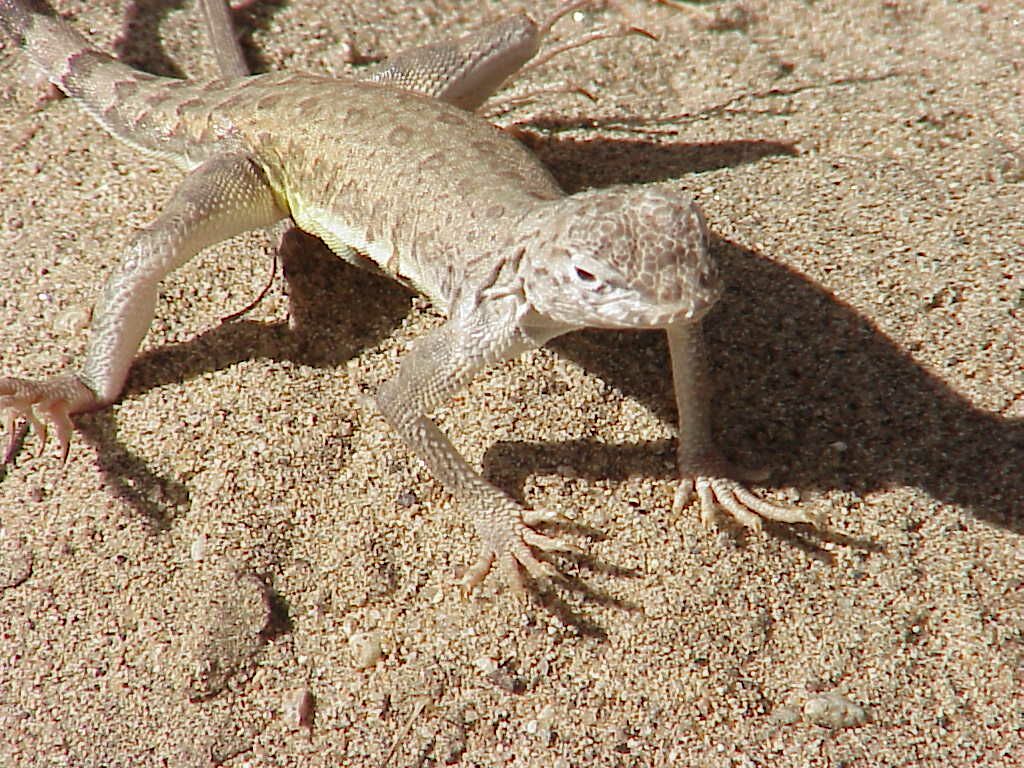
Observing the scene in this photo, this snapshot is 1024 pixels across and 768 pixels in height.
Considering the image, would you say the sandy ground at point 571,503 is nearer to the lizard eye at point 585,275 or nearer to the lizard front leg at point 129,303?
the lizard front leg at point 129,303

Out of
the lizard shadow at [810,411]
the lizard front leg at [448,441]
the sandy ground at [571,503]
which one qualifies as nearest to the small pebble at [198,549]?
the sandy ground at [571,503]

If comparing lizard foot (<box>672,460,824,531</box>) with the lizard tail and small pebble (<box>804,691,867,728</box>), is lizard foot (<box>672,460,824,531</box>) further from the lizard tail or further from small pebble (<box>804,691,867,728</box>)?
the lizard tail

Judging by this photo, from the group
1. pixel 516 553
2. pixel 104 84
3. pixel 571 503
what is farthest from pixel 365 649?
pixel 104 84

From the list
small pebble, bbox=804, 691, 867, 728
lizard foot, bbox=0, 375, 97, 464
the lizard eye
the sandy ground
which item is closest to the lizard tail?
the sandy ground

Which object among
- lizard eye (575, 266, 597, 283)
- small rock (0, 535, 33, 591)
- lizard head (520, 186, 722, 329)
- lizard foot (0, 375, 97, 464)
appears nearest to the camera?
lizard head (520, 186, 722, 329)

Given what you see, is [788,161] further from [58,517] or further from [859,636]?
[58,517]

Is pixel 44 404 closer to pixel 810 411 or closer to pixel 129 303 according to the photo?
pixel 129 303

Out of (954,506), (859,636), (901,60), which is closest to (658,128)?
(901,60)
